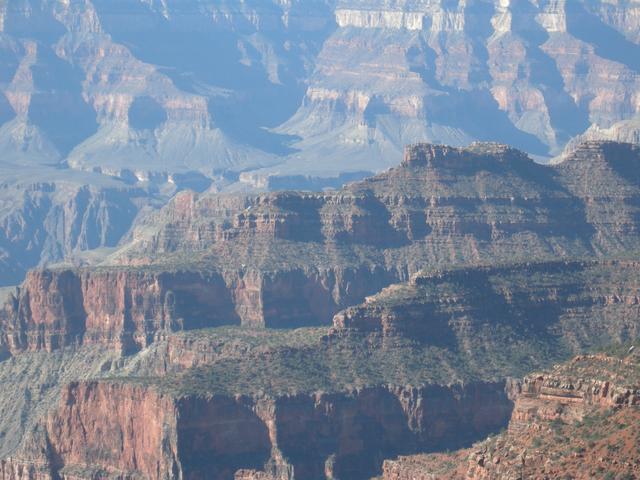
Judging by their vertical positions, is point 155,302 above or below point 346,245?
below

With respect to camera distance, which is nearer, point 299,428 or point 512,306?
point 299,428

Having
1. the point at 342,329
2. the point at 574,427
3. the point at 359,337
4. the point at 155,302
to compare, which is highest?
the point at 155,302

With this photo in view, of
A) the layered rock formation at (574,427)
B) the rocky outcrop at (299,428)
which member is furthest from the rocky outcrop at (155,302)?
the layered rock formation at (574,427)

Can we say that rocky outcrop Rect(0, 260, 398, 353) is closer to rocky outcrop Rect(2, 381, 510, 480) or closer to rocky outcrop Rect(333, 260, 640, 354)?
rocky outcrop Rect(333, 260, 640, 354)

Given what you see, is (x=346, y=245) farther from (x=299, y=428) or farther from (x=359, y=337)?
(x=299, y=428)

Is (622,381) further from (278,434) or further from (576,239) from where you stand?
(576,239)

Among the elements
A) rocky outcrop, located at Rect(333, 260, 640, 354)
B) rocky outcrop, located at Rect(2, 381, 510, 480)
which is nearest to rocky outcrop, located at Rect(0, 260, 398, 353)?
rocky outcrop, located at Rect(333, 260, 640, 354)

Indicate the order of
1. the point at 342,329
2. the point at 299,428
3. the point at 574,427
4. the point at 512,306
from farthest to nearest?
the point at 512,306 → the point at 342,329 → the point at 299,428 → the point at 574,427

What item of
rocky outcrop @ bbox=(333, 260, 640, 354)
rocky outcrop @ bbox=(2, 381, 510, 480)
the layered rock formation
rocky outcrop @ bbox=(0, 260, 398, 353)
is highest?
rocky outcrop @ bbox=(0, 260, 398, 353)

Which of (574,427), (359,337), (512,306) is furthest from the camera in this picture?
(512,306)

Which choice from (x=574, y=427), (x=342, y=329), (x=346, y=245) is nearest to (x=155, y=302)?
(x=346, y=245)
